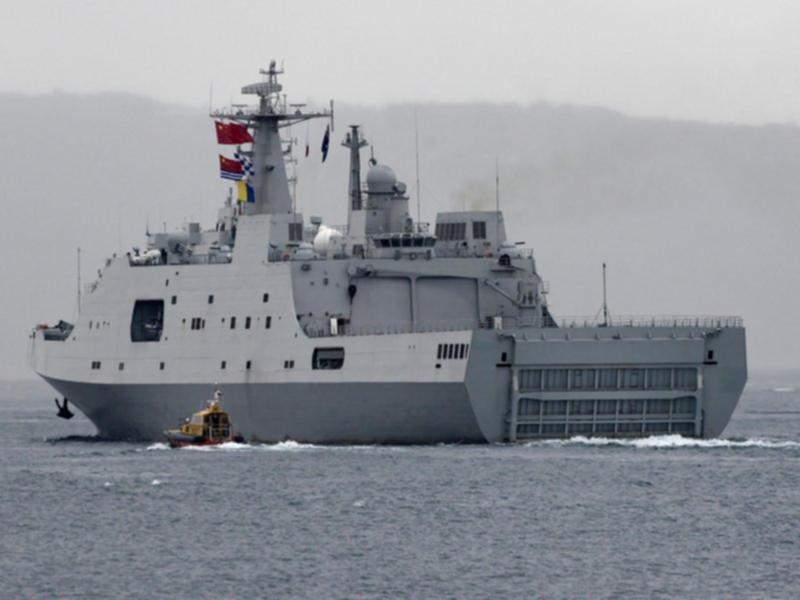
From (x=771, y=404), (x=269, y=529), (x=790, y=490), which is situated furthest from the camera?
(x=771, y=404)

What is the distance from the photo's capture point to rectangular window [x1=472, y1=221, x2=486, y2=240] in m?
66.0

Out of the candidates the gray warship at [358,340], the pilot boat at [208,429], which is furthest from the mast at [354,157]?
the pilot boat at [208,429]

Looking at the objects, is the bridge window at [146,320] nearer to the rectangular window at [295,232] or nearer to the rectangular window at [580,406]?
the rectangular window at [295,232]

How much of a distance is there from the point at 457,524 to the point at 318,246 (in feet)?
65.8

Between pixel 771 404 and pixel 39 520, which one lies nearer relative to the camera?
pixel 39 520

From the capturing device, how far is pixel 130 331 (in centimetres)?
6812

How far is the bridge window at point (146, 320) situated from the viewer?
68125 millimetres

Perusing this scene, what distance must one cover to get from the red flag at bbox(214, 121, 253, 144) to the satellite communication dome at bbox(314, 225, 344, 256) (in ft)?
17.3

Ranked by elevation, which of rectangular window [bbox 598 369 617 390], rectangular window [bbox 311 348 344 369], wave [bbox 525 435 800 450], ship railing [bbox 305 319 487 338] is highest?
ship railing [bbox 305 319 487 338]

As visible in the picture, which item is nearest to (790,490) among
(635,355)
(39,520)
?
(635,355)

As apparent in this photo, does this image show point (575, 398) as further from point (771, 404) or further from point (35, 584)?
point (771, 404)

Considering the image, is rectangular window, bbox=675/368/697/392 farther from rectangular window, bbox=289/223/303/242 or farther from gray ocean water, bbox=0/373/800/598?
rectangular window, bbox=289/223/303/242

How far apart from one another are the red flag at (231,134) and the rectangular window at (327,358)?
1042 cm

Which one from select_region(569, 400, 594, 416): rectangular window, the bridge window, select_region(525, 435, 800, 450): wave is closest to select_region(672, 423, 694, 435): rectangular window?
select_region(525, 435, 800, 450): wave
